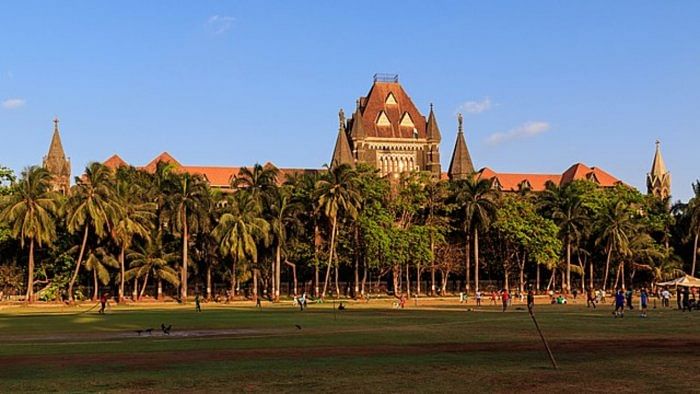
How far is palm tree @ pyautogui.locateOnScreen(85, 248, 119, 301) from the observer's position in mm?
83500

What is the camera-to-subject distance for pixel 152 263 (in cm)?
8656

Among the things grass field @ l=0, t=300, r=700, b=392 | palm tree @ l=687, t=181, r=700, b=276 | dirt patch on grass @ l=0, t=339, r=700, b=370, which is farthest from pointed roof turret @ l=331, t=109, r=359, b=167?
dirt patch on grass @ l=0, t=339, r=700, b=370

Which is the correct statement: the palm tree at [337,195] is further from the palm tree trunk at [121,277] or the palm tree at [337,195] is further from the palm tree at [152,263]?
the palm tree trunk at [121,277]

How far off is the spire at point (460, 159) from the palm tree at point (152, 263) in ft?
211

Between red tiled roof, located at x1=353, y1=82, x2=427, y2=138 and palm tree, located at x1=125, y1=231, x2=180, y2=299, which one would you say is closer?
palm tree, located at x1=125, y1=231, x2=180, y2=299

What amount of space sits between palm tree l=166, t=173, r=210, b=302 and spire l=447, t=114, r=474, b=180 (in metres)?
62.8

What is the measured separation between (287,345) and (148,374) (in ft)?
29.6

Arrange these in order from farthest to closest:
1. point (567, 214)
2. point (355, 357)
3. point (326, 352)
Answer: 1. point (567, 214)
2. point (326, 352)
3. point (355, 357)

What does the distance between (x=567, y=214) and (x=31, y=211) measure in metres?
63.0

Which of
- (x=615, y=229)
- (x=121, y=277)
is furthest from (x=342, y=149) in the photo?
(x=121, y=277)

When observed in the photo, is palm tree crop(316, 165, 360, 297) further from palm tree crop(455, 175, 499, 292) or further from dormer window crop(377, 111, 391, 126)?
dormer window crop(377, 111, 391, 126)

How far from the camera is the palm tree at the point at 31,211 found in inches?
3110

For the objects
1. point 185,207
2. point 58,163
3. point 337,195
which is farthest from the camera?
point 58,163

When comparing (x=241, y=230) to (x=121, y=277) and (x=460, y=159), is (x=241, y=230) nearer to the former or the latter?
(x=121, y=277)
